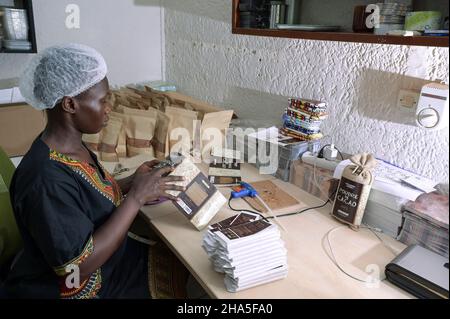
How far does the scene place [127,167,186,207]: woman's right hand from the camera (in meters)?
1.09

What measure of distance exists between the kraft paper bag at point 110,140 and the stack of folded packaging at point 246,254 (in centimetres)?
94

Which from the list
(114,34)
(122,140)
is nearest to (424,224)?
(122,140)

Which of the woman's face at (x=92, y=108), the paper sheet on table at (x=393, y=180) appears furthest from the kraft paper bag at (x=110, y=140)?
the paper sheet on table at (x=393, y=180)

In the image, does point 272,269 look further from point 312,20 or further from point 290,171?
point 312,20

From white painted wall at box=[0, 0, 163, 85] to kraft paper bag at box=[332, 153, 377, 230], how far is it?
5.98 feet

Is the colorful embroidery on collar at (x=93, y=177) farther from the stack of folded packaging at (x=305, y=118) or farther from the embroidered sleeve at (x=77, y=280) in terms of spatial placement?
the stack of folded packaging at (x=305, y=118)

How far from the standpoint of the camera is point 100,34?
2.27 meters

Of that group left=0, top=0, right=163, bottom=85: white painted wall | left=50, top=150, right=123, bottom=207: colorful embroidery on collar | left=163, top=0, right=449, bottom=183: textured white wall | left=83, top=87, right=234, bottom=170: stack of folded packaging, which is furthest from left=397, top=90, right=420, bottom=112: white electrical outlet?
left=0, top=0, right=163, bottom=85: white painted wall

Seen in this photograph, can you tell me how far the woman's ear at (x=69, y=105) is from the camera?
994mm

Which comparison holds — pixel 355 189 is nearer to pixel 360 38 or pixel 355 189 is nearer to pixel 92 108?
pixel 360 38

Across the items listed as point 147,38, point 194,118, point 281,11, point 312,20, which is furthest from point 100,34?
point 312,20

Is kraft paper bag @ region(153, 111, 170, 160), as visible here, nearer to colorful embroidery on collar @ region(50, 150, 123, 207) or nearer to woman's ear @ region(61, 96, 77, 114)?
colorful embroidery on collar @ region(50, 150, 123, 207)

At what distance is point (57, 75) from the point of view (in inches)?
38.3

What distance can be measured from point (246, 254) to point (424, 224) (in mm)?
520
